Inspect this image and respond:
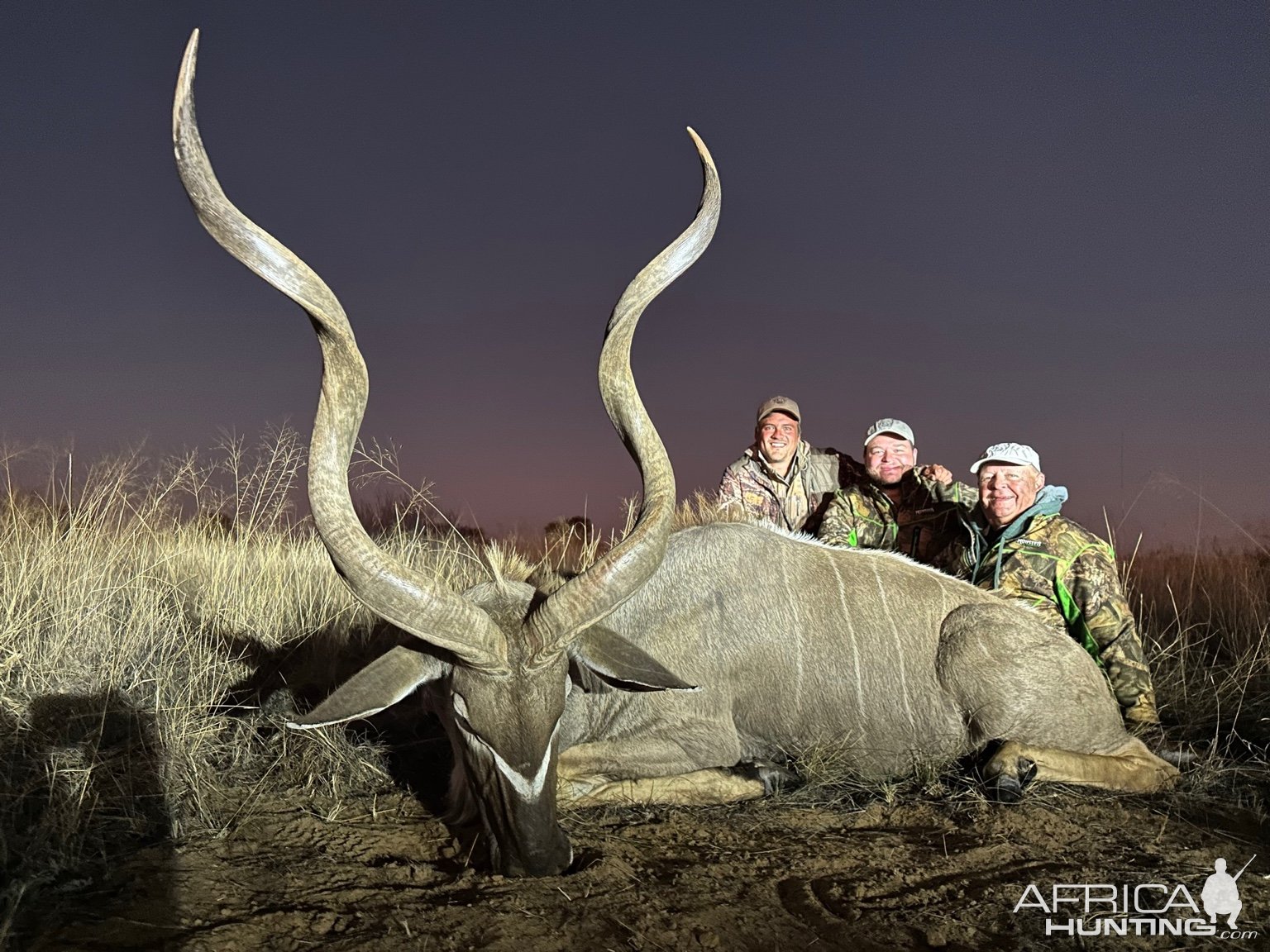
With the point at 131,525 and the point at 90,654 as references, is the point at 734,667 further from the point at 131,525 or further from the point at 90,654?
the point at 131,525

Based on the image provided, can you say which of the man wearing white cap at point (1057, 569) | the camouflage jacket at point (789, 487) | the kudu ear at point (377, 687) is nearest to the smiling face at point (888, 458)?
the camouflage jacket at point (789, 487)

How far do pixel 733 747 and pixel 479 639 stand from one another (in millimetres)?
1744

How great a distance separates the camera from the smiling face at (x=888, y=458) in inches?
305

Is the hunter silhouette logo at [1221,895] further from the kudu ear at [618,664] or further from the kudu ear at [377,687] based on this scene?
the kudu ear at [377,687]

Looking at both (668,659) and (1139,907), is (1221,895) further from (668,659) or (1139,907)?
(668,659)

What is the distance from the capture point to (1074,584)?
221 inches

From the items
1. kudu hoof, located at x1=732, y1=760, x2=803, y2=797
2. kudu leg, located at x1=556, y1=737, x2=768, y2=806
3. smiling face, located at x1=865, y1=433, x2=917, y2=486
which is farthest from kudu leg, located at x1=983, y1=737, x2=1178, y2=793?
smiling face, located at x1=865, y1=433, x2=917, y2=486

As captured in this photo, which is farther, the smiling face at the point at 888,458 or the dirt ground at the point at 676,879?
the smiling face at the point at 888,458

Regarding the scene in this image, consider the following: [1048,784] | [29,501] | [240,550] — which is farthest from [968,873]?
[29,501]

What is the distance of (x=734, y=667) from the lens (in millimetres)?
4969

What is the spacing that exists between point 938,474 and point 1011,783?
3.71 m

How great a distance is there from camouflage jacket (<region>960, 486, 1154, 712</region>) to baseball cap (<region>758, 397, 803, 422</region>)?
3067mm

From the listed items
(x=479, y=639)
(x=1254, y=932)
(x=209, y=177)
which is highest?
(x=209, y=177)

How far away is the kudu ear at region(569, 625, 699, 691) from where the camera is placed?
4000 millimetres
